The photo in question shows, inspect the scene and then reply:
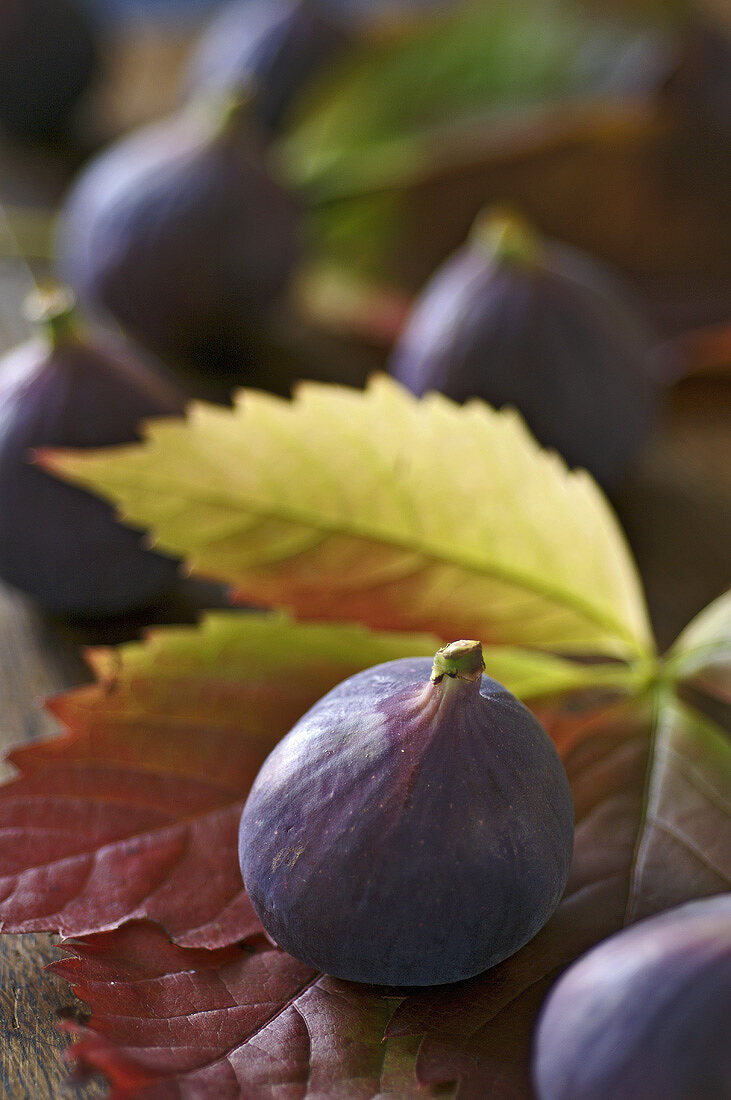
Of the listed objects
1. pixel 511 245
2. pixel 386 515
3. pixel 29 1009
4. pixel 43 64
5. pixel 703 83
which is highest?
pixel 43 64

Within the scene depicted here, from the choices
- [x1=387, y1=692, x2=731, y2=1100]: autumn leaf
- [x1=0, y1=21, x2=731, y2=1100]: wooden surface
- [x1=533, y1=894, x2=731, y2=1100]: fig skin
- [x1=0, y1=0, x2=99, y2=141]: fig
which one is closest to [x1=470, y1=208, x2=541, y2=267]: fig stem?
[x1=0, y1=21, x2=731, y2=1100]: wooden surface

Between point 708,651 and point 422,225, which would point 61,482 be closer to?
point 708,651

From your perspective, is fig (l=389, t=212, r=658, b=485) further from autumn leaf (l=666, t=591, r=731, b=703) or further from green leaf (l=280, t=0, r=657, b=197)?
green leaf (l=280, t=0, r=657, b=197)

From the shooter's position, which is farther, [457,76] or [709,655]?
[457,76]

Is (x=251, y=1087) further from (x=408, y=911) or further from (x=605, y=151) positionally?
(x=605, y=151)

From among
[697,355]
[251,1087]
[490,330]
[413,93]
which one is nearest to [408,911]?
[251,1087]

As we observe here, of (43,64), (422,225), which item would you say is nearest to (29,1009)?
(422,225)
